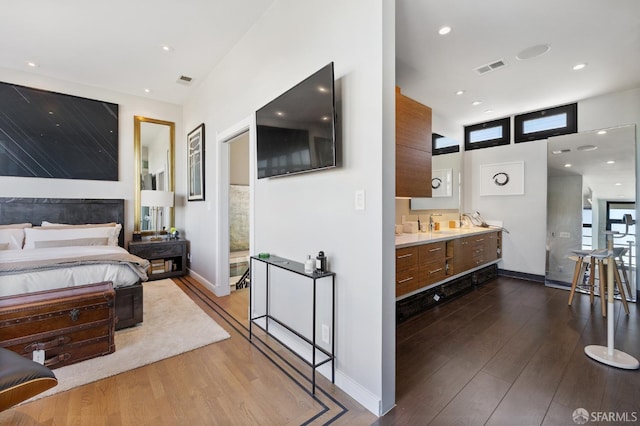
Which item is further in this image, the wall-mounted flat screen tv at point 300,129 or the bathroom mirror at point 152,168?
the bathroom mirror at point 152,168

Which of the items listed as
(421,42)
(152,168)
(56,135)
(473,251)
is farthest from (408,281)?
(56,135)

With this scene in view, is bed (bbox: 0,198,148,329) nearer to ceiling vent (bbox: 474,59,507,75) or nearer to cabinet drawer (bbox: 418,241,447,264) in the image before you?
cabinet drawer (bbox: 418,241,447,264)

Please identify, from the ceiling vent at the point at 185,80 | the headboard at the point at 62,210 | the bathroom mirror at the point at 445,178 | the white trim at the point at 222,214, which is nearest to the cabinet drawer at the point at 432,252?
the bathroom mirror at the point at 445,178

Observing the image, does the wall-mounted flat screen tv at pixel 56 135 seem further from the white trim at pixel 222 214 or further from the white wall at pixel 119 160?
the white trim at pixel 222 214

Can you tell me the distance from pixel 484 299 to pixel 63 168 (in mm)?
6340

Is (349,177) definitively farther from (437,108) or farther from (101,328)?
(437,108)

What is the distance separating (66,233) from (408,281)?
14.1 ft

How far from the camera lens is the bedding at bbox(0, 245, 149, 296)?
2.11 m

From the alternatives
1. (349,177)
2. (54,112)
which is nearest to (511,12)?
(349,177)

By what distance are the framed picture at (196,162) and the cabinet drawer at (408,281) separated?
122 inches

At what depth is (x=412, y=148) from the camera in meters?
2.97

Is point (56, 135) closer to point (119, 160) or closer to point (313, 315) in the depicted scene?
point (119, 160)

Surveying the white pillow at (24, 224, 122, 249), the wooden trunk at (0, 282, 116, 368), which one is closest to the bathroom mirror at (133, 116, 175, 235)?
the white pillow at (24, 224, 122, 249)

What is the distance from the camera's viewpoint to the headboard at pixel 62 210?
12.3 feet
